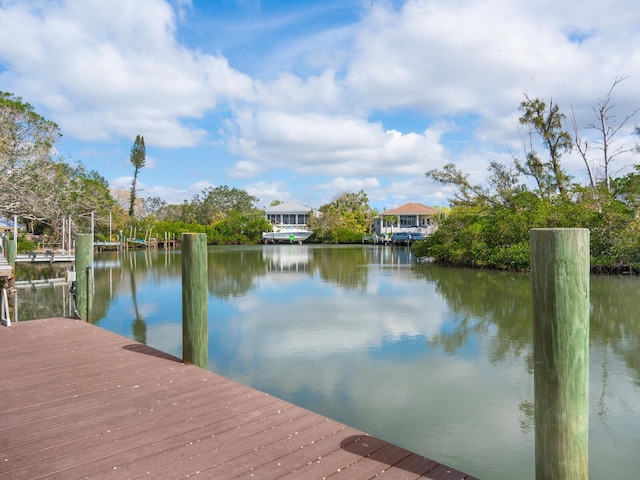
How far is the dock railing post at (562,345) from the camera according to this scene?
2543mm

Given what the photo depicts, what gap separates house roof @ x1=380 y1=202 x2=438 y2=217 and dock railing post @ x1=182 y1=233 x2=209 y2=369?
56823 mm

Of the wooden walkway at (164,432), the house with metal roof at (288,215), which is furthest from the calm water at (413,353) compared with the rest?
the house with metal roof at (288,215)

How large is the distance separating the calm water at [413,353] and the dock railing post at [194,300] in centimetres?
136

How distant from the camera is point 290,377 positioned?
6766 mm

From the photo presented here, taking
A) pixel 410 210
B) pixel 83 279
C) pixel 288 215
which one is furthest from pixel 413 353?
pixel 288 215

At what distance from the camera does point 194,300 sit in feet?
17.2

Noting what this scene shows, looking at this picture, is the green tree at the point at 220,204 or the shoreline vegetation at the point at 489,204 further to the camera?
the green tree at the point at 220,204

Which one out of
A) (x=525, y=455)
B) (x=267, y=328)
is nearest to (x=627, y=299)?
(x=267, y=328)

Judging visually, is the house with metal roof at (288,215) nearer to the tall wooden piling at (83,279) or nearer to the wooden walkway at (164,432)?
the tall wooden piling at (83,279)

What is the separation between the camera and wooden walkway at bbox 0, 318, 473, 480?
9.69 ft

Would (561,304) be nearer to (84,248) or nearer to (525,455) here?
(525,455)

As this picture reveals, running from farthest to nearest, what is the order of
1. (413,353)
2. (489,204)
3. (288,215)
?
(288,215) → (489,204) → (413,353)

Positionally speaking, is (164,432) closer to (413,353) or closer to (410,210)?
(413,353)

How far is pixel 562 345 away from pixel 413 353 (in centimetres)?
566
